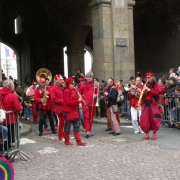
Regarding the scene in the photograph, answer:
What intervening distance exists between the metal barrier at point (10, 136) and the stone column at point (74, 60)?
13.6 meters

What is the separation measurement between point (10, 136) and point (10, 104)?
689mm

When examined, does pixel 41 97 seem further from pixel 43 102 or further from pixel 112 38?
pixel 112 38

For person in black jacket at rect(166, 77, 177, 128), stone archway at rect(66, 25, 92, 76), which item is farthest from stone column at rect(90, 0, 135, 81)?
stone archway at rect(66, 25, 92, 76)

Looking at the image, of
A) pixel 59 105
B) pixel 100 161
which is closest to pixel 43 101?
pixel 59 105

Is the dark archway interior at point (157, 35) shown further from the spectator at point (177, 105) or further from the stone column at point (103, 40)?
the spectator at point (177, 105)

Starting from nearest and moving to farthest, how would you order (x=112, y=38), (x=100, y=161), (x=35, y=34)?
(x=100, y=161)
(x=112, y=38)
(x=35, y=34)

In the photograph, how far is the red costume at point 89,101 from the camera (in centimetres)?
937

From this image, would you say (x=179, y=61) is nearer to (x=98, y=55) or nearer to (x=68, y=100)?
(x=98, y=55)

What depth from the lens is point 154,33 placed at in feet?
71.0

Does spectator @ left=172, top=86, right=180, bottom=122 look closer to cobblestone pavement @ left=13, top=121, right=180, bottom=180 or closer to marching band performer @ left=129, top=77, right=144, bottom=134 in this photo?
marching band performer @ left=129, top=77, right=144, bottom=134

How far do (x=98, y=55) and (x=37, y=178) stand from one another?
33.7 feet

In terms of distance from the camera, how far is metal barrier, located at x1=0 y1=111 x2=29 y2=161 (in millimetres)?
6660

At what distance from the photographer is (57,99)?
920cm

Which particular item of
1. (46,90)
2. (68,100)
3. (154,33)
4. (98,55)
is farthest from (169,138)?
(154,33)
